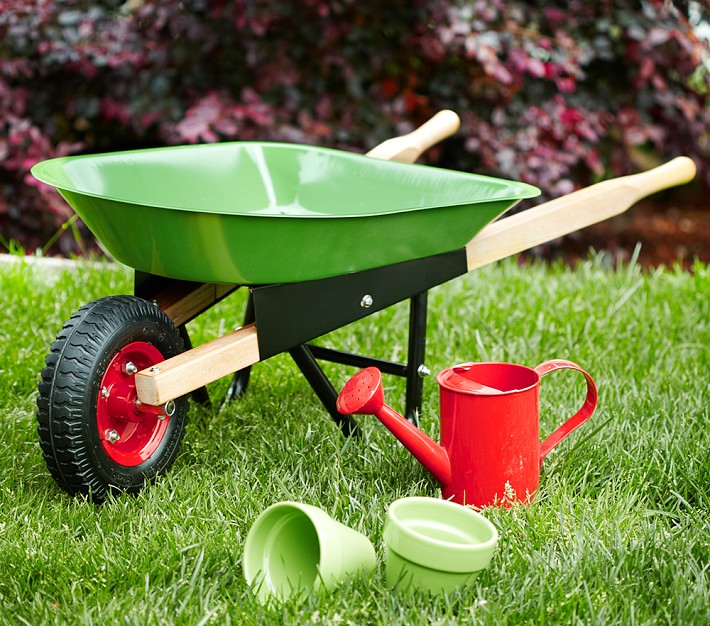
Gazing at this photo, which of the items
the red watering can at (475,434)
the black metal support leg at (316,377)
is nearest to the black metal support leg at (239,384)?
the black metal support leg at (316,377)

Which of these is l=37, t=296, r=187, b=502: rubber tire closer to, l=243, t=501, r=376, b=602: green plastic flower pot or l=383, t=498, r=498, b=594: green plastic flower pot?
l=243, t=501, r=376, b=602: green plastic flower pot

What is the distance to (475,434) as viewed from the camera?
1.80 metres

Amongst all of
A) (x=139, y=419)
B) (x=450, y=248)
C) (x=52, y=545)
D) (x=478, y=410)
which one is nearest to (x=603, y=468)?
(x=478, y=410)

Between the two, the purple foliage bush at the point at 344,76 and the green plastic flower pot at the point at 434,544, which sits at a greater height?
the purple foliage bush at the point at 344,76

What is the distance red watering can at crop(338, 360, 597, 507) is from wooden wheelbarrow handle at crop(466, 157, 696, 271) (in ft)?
0.97

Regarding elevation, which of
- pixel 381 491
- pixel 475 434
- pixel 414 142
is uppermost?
pixel 414 142

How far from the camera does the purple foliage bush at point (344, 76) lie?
11.8 ft

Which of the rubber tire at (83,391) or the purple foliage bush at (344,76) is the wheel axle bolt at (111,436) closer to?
the rubber tire at (83,391)

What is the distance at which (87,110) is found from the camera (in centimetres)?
379

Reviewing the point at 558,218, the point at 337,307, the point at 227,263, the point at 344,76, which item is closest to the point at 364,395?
the point at 337,307

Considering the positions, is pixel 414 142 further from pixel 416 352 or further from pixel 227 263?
pixel 227 263

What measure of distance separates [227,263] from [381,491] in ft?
1.86

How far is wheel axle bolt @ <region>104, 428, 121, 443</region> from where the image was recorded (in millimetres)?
1774

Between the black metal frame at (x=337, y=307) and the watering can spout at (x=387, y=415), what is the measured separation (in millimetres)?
148
